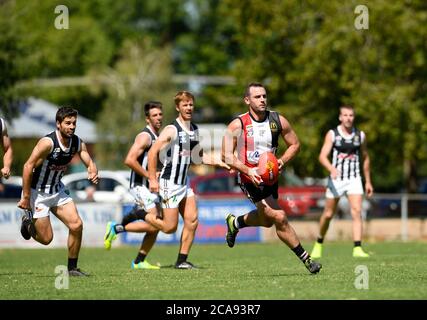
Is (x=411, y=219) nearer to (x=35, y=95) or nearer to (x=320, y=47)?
(x=320, y=47)

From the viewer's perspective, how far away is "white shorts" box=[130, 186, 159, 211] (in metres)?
14.7

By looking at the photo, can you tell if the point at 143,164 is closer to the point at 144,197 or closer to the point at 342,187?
the point at 144,197

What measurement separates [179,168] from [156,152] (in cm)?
54

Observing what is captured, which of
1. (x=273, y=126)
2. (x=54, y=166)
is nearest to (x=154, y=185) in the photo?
(x=54, y=166)

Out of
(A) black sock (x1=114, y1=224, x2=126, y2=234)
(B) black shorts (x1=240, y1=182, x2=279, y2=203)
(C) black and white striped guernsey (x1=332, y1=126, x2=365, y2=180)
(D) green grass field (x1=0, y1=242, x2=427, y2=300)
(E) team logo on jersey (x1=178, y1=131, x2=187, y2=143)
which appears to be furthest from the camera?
(C) black and white striped guernsey (x1=332, y1=126, x2=365, y2=180)

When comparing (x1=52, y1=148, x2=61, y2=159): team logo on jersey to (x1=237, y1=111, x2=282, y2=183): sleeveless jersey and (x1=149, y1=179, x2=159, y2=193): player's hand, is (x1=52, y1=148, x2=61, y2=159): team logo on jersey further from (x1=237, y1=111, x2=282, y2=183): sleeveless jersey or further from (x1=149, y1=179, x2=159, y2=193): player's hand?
(x1=237, y1=111, x2=282, y2=183): sleeveless jersey

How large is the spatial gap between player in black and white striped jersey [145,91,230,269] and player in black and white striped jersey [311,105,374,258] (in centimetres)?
378

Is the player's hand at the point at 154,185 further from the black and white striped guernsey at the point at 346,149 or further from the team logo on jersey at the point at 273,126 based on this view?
the black and white striped guernsey at the point at 346,149

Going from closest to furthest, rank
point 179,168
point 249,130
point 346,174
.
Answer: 1. point 249,130
2. point 179,168
3. point 346,174

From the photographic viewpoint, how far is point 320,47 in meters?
29.2

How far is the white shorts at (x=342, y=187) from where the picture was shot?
57.0 ft

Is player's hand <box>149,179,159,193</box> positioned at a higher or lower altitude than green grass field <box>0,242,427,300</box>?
higher

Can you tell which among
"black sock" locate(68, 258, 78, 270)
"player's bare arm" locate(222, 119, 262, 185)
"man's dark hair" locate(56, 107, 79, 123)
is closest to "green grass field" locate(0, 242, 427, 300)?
"black sock" locate(68, 258, 78, 270)

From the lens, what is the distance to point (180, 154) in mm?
14016
